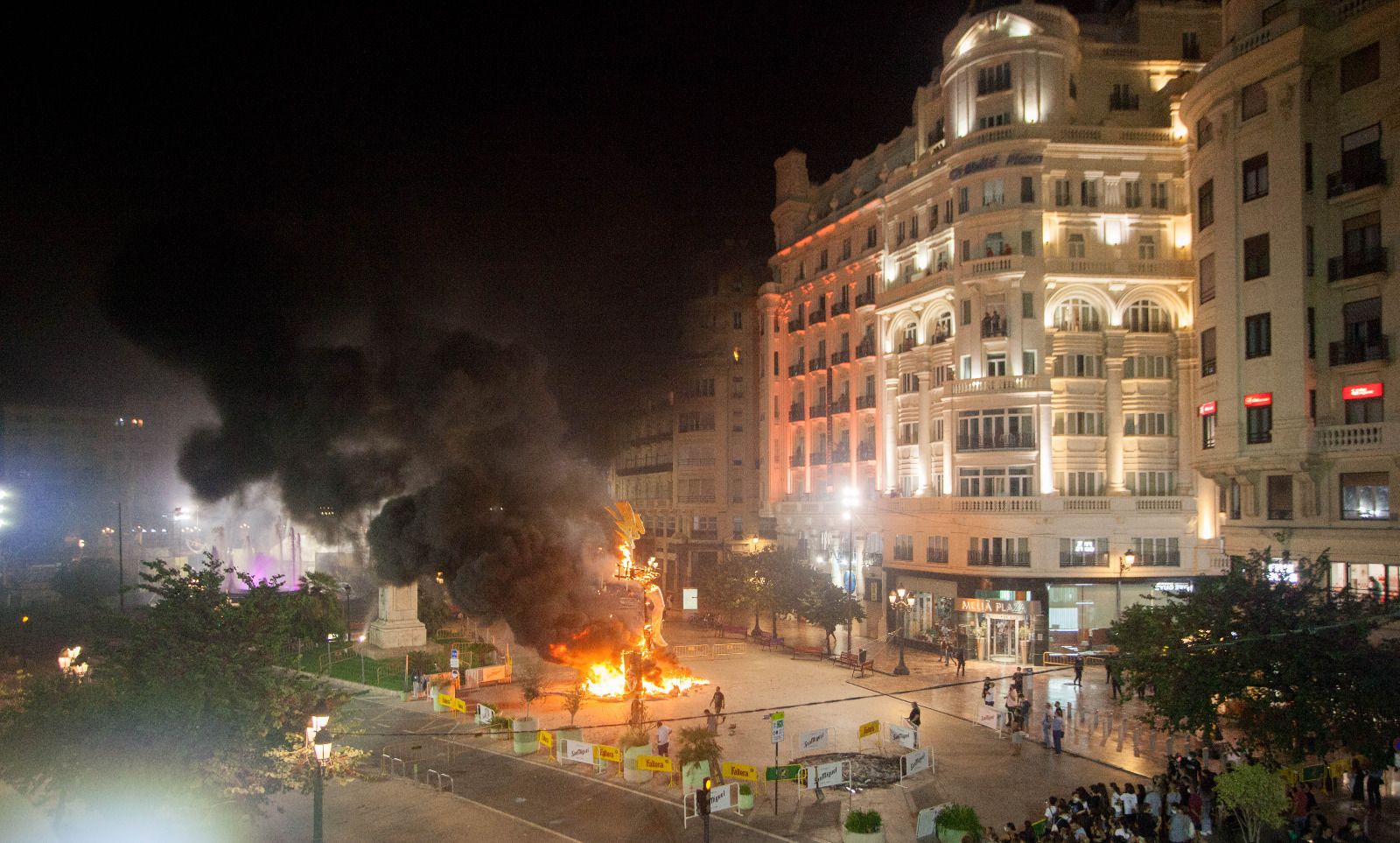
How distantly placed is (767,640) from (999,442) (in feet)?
48.9

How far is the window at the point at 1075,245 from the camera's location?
1625 inches

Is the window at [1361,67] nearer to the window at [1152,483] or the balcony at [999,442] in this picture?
the balcony at [999,442]

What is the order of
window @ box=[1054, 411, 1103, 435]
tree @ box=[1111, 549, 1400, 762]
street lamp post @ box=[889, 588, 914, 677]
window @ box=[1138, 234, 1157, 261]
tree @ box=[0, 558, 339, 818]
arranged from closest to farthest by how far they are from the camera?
tree @ box=[0, 558, 339, 818], tree @ box=[1111, 549, 1400, 762], window @ box=[1054, 411, 1103, 435], window @ box=[1138, 234, 1157, 261], street lamp post @ box=[889, 588, 914, 677]

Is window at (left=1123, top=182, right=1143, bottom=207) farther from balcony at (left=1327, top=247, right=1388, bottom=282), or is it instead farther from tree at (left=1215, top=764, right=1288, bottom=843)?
tree at (left=1215, top=764, right=1288, bottom=843)

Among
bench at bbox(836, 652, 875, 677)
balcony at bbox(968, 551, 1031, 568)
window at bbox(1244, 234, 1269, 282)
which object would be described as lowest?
bench at bbox(836, 652, 875, 677)

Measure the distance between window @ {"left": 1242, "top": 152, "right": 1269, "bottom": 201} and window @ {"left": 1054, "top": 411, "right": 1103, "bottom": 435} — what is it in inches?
557

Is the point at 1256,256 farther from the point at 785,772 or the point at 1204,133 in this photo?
the point at 785,772

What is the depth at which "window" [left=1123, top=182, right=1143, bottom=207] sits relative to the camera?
135ft

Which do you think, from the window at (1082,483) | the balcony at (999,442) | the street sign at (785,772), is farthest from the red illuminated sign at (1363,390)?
the street sign at (785,772)

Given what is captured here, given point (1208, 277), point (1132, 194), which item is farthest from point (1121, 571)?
point (1132, 194)

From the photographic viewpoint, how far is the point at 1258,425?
2798cm

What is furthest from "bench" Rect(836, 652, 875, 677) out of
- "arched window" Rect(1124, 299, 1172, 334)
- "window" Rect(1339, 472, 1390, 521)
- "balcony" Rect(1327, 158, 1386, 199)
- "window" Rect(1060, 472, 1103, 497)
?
"balcony" Rect(1327, 158, 1386, 199)

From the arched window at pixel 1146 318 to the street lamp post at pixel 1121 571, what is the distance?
33.3 ft

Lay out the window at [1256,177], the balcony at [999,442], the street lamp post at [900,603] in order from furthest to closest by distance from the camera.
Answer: the street lamp post at [900,603], the balcony at [999,442], the window at [1256,177]
